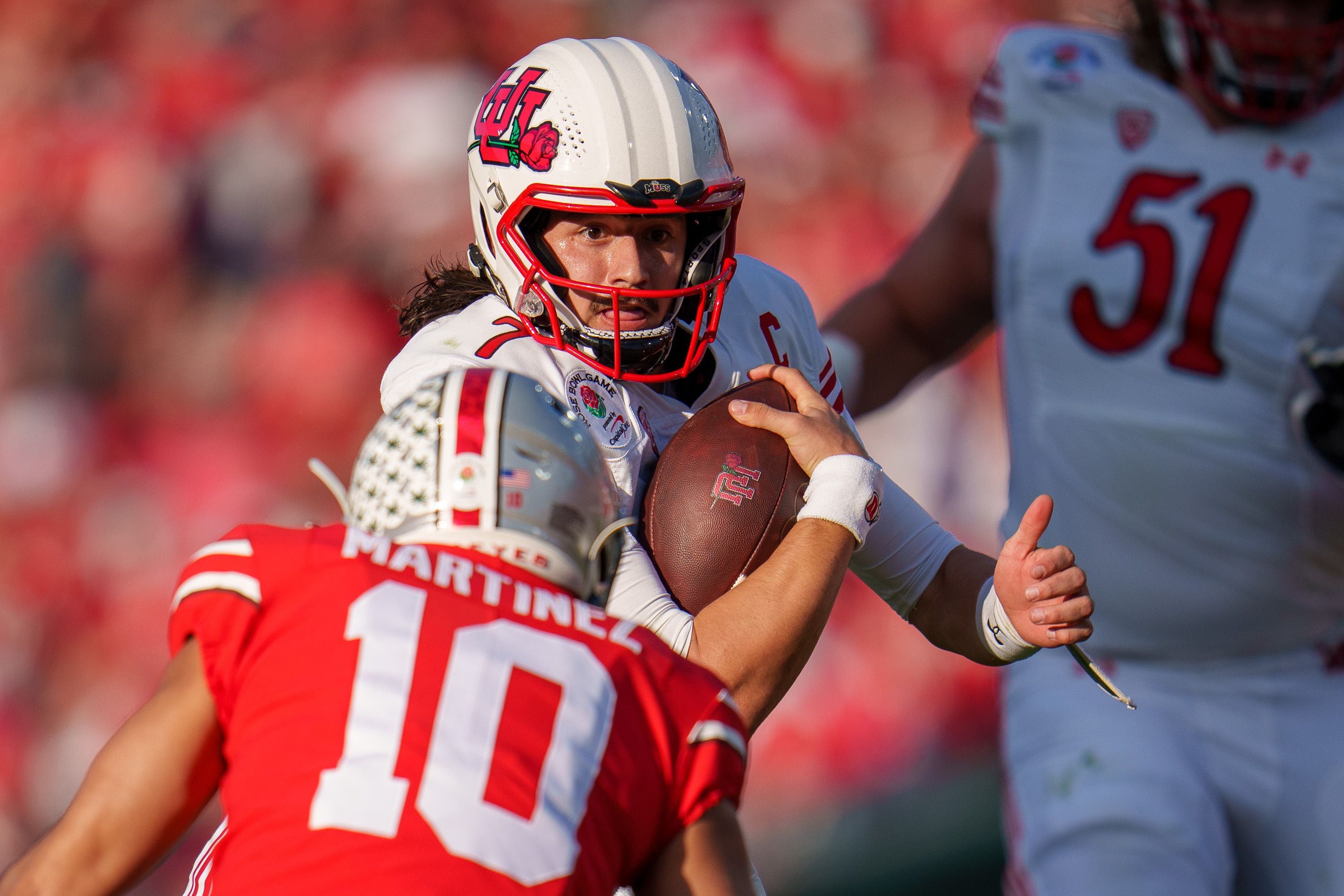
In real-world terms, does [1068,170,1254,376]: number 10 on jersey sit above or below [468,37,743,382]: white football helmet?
below

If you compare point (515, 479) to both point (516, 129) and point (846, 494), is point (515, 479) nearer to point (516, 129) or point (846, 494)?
point (846, 494)

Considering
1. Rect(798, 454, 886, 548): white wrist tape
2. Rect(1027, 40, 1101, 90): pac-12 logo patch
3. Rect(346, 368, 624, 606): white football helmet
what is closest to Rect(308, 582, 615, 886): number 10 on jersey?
Rect(346, 368, 624, 606): white football helmet

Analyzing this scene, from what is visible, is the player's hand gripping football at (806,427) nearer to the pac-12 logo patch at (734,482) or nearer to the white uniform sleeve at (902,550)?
the pac-12 logo patch at (734,482)

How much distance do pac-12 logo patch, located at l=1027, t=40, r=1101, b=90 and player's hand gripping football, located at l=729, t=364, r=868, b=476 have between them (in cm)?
178

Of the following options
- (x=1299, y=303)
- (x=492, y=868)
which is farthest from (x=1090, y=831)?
(x=492, y=868)

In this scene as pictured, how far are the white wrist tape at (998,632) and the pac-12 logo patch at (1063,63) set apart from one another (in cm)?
173

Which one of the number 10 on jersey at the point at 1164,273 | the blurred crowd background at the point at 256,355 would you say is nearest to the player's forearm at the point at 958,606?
the number 10 on jersey at the point at 1164,273

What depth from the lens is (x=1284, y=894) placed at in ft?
10.5

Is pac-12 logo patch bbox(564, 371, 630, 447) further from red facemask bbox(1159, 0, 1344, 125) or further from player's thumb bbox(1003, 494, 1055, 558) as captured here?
red facemask bbox(1159, 0, 1344, 125)

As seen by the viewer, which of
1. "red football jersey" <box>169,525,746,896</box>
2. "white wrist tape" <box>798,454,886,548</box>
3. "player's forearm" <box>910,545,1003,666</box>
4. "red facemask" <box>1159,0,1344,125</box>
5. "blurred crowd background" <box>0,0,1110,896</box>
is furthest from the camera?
"blurred crowd background" <box>0,0,1110,896</box>

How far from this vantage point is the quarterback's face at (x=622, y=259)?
2381 mm

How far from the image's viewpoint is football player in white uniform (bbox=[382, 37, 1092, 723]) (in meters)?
2.23

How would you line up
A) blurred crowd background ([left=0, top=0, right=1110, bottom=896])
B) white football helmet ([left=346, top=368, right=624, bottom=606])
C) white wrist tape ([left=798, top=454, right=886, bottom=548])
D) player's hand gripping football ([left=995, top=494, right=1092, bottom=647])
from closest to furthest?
white football helmet ([left=346, top=368, right=624, bottom=606]) < white wrist tape ([left=798, top=454, right=886, bottom=548]) < player's hand gripping football ([left=995, top=494, right=1092, bottom=647]) < blurred crowd background ([left=0, top=0, right=1110, bottom=896])

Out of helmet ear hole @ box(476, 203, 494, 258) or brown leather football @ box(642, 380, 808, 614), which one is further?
helmet ear hole @ box(476, 203, 494, 258)
